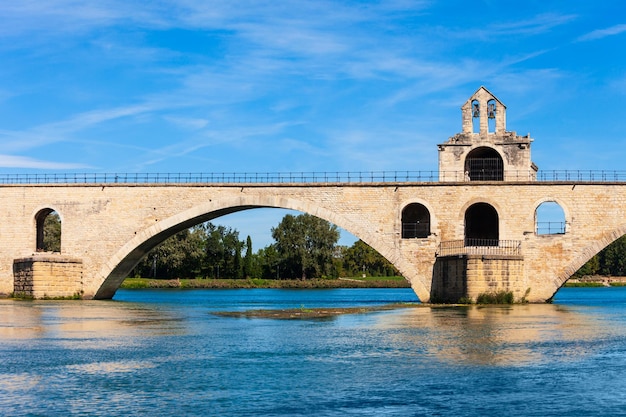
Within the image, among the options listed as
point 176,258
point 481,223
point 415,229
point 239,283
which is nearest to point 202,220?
point 415,229

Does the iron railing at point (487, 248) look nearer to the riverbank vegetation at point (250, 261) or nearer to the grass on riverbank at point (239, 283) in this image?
the riverbank vegetation at point (250, 261)

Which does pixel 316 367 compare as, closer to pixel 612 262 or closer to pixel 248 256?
pixel 248 256

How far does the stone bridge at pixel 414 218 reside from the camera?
4103 cm

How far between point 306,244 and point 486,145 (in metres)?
43.1

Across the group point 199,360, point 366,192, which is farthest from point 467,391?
point 366,192

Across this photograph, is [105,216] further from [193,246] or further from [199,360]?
[193,246]

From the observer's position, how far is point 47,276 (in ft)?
148

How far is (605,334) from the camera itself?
1030 inches

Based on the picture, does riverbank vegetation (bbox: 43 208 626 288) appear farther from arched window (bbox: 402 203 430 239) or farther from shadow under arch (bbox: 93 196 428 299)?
arched window (bbox: 402 203 430 239)

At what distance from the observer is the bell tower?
43.9m

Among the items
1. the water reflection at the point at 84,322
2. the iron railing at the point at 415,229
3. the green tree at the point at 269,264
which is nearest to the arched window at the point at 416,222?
the iron railing at the point at 415,229

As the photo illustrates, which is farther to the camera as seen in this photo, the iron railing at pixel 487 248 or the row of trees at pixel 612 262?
the row of trees at pixel 612 262

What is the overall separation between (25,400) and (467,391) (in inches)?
312

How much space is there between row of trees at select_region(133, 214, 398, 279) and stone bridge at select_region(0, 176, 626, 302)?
92.2 feet
